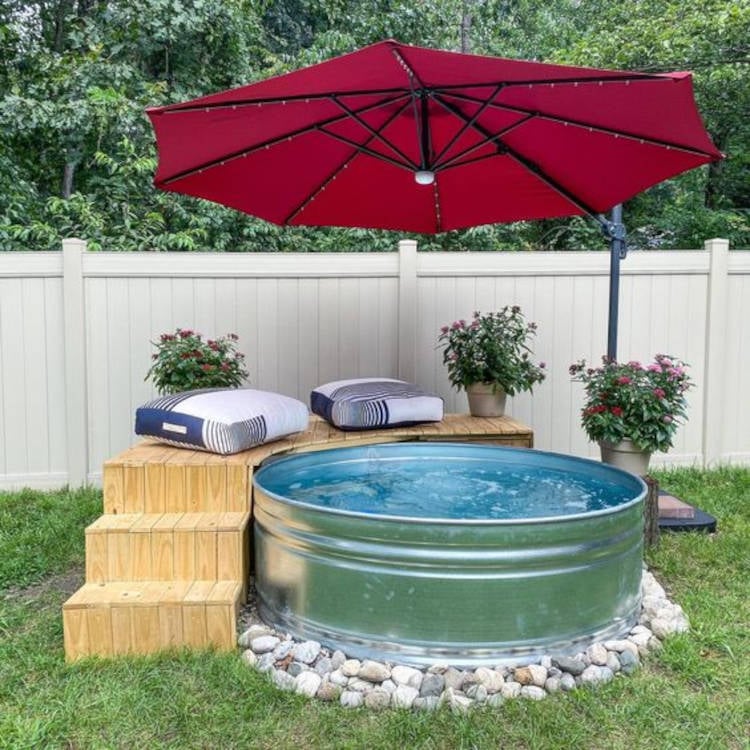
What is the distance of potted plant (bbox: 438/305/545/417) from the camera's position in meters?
4.59

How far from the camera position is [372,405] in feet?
13.1

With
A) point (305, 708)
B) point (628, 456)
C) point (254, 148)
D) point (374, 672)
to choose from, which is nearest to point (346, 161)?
point (254, 148)

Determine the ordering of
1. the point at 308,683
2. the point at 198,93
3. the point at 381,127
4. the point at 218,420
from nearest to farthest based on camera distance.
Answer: the point at 308,683, the point at 218,420, the point at 381,127, the point at 198,93

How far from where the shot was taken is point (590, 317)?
541 cm

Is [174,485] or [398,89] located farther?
[174,485]

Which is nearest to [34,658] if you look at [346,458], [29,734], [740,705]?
[29,734]

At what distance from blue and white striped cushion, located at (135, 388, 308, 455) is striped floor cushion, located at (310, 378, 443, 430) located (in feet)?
1.19

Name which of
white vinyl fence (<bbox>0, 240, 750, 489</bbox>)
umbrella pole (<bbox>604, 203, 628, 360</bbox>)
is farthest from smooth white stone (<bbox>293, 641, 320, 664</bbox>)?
white vinyl fence (<bbox>0, 240, 750, 489</bbox>)

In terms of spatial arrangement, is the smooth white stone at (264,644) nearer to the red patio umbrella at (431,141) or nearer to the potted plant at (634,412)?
the red patio umbrella at (431,141)

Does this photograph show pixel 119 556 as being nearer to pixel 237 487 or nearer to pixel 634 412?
pixel 237 487

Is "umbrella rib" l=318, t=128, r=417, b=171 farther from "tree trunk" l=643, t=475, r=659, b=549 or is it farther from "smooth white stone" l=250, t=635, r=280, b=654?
"smooth white stone" l=250, t=635, r=280, b=654

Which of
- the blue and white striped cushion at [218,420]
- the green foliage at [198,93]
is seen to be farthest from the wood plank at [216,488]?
the green foliage at [198,93]

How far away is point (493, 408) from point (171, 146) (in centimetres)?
249

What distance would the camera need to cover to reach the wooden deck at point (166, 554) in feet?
8.84
